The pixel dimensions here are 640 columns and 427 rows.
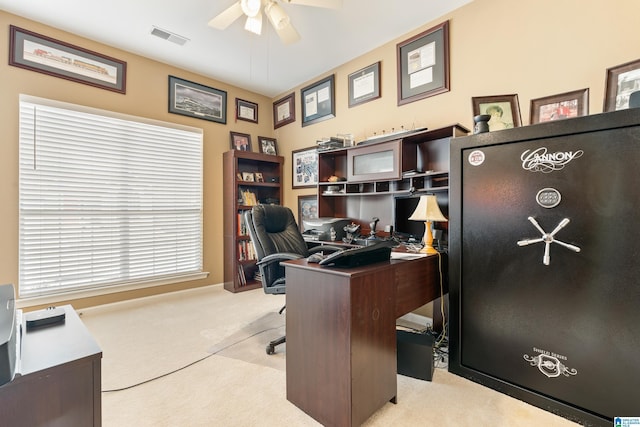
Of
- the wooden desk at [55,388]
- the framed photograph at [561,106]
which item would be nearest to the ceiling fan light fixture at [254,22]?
the framed photograph at [561,106]

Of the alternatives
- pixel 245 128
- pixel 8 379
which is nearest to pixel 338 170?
pixel 245 128

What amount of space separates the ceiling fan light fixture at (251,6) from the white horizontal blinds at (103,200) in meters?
1.98

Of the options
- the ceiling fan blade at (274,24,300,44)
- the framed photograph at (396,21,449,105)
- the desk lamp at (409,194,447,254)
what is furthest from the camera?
the framed photograph at (396,21,449,105)

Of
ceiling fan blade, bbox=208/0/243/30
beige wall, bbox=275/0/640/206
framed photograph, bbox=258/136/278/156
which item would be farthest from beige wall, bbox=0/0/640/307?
ceiling fan blade, bbox=208/0/243/30

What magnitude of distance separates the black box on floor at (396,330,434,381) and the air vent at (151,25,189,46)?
351cm

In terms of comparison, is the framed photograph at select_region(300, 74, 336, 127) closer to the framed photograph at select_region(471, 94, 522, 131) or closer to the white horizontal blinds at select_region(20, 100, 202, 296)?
the white horizontal blinds at select_region(20, 100, 202, 296)

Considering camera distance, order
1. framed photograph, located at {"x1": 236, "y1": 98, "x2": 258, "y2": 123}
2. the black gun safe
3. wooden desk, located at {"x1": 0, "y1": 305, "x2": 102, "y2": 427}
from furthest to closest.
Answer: framed photograph, located at {"x1": 236, "y1": 98, "x2": 258, "y2": 123} < the black gun safe < wooden desk, located at {"x1": 0, "y1": 305, "x2": 102, "y2": 427}

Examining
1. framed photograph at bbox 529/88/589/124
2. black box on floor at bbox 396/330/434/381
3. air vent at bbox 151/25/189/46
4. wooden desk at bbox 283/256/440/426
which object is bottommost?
black box on floor at bbox 396/330/434/381

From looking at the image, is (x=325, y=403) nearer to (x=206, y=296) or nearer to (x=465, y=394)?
(x=465, y=394)

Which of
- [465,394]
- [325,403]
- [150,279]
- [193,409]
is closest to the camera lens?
[325,403]

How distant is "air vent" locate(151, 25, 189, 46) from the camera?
2885mm

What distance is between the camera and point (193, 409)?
62.0 inches

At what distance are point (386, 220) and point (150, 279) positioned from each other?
2851 millimetres

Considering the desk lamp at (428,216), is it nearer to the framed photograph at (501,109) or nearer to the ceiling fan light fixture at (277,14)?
the framed photograph at (501,109)
